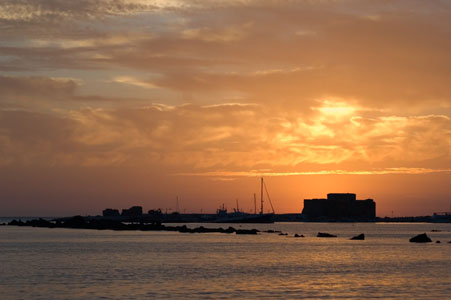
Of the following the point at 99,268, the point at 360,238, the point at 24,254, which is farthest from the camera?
the point at 360,238

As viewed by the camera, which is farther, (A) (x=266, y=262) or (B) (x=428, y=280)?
(A) (x=266, y=262)

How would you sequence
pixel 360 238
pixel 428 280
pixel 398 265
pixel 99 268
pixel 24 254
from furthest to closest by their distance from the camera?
pixel 360 238 → pixel 24 254 → pixel 398 265 → pixel 99 268 → pixel 428 280

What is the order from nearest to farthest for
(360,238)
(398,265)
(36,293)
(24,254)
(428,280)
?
(36,293)
(428,280)
(398,265)
(24,254)
(360,238)

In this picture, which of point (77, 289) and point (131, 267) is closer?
point (77, 289)

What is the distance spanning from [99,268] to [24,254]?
2666cm

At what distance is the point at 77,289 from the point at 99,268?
18700 millimetres

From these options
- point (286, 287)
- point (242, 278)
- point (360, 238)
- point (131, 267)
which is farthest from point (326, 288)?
point (360, 238)

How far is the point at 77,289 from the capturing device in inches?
2069

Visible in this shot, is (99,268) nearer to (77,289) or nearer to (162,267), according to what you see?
(162,267)

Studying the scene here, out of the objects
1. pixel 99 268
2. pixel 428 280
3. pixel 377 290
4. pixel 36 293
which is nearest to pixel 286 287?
pixel 377 290

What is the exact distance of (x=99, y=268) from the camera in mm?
71125

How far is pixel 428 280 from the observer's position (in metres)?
61.8

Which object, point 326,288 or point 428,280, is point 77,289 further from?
point 428,280

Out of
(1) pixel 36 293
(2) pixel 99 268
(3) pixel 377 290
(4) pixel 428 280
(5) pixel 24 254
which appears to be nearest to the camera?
(1) pixel 36 293
